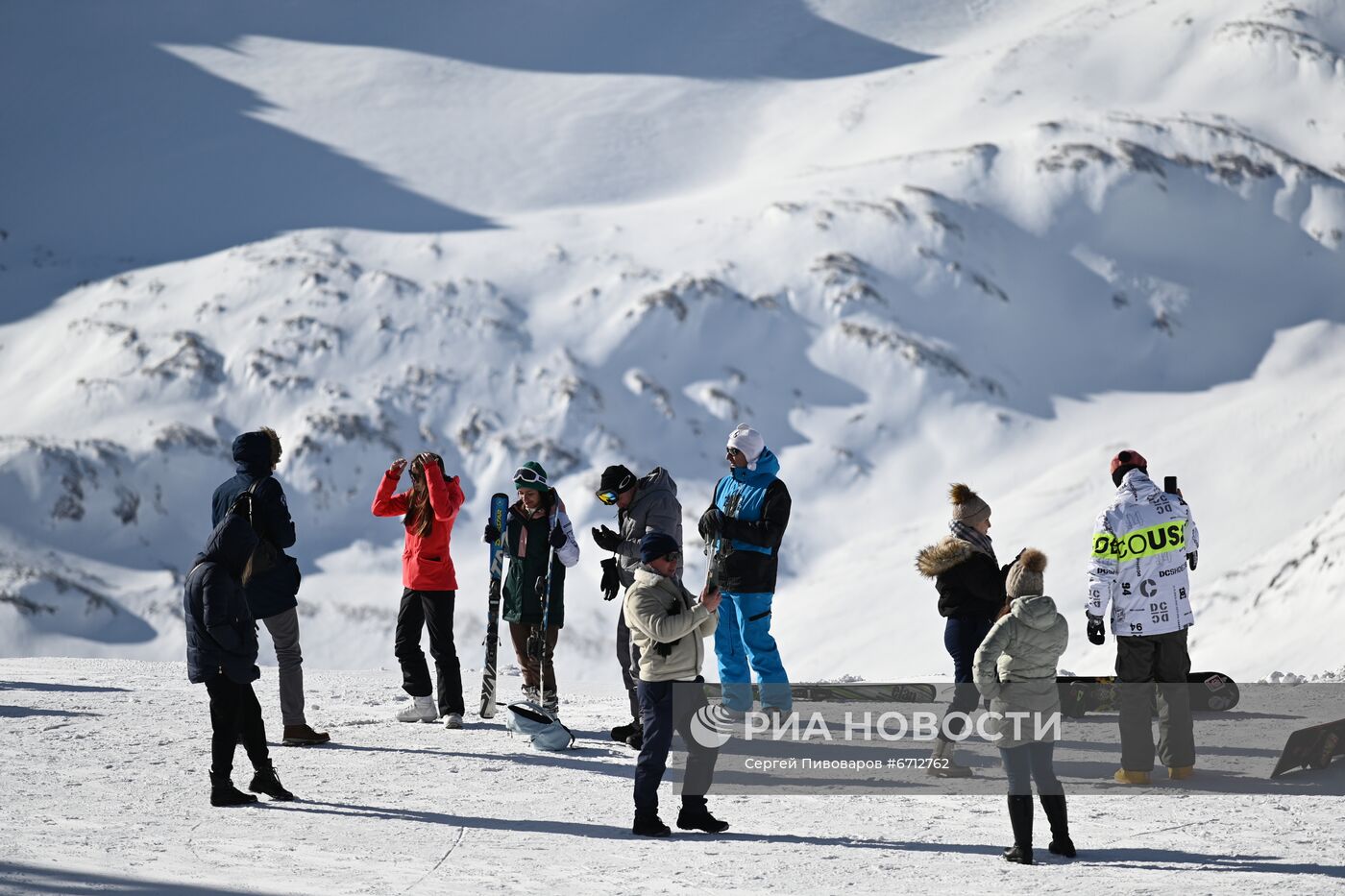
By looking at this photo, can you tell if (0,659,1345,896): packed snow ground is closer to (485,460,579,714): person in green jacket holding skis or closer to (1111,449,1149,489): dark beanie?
(485,460,579,714): person in green jacket holding skis

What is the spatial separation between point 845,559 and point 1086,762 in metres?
19.4

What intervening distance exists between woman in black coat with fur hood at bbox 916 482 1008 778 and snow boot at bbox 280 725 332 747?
4023mm

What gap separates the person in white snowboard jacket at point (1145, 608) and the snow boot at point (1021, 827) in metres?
1.53

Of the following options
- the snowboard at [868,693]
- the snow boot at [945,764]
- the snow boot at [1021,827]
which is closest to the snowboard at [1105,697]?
the snowboard at [868,693]

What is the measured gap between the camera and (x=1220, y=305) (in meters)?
35.0

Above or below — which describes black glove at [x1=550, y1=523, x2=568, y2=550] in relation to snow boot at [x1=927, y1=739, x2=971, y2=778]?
above

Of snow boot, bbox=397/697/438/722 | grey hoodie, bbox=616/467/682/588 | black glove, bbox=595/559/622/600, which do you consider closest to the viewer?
grey hoodie, bbox=616/467/682/588

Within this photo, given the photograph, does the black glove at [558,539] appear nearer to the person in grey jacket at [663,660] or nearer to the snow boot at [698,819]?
the person in grey jacket at [663,660]

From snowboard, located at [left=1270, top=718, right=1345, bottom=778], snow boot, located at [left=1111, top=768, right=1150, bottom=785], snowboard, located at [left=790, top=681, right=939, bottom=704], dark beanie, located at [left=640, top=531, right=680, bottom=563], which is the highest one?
dark beanie, located at [left=640, top=531, right=680, bottom=563]

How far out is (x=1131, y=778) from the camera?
7141 mm

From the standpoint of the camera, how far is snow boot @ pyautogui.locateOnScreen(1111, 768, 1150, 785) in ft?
23.4

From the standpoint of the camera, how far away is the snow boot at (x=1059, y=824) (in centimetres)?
585

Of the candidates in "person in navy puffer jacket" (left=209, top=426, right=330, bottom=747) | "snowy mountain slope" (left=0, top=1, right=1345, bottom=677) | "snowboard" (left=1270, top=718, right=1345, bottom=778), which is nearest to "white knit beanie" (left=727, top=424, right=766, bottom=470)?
"person in navy puffer jacket" (left=209, top=426, right=330, bottom=747)

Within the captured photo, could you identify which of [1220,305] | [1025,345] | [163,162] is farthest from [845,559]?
[163,162]
